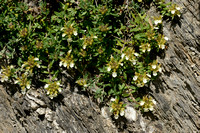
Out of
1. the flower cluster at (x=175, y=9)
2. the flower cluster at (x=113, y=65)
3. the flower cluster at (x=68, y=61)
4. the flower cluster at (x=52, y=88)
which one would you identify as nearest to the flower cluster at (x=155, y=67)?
the flower cluster at (x=113, y=65)

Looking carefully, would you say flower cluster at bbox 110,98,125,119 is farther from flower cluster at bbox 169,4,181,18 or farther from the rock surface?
flower cluster at bbox 169,4,181,18

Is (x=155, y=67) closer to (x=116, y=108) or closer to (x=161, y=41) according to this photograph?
(x=161, y=41)

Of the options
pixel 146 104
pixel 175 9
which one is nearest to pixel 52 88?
pixel 146 104

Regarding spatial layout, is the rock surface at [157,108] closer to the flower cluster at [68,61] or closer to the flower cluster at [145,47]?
the flower cluster at [145,47]

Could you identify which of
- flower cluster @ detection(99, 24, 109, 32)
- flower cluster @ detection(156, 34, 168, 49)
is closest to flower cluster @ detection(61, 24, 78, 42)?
flower cluster @ detection(99, 24, 109, 32)

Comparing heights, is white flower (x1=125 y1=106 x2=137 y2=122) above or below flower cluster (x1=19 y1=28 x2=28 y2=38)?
below

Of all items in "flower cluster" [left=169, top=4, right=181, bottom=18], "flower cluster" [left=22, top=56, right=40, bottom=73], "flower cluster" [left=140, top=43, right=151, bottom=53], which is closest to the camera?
"flower cluster" [left=169, top=4, right=181, bottom=18]

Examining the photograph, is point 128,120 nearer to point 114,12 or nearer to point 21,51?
point 114,12
